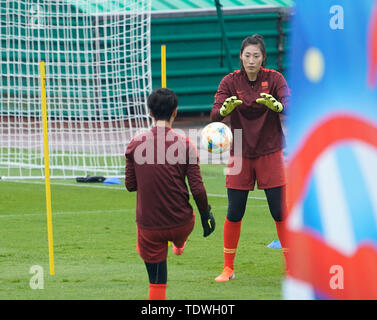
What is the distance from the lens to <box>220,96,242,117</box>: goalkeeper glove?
5.40 metres

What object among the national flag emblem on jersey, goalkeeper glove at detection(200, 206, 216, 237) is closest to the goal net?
goalkeeper glove at detection(200, 206, 216, 237)

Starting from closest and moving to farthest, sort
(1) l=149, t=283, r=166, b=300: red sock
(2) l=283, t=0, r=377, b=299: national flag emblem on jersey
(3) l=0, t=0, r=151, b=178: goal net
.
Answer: (2) l=283, t=0, r=377, b=299: national flag emblem on jersey, (1) l=149, t=283, r=166, b=300: red sock, (3) l=0, t=0, r=151, b=178: goal net

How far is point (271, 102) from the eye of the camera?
212 inches

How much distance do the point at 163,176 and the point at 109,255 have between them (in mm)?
2647

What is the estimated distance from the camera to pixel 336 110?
7.75 ft

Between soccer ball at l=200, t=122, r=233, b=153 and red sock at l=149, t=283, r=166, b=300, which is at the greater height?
soccer ball at l=200, t=122, r=233, b=153

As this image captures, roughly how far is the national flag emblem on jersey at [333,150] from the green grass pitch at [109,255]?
280 cm

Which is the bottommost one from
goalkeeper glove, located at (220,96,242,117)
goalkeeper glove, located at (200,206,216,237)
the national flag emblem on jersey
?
goalkeeper glove, located at (200,206,216,237)

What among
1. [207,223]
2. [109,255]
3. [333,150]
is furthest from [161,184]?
[109,255]

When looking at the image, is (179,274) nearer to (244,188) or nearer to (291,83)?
(244,188)

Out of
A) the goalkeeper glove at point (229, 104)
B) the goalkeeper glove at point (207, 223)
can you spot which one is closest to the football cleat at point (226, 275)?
the goalkeeper glove at point (229, 104)

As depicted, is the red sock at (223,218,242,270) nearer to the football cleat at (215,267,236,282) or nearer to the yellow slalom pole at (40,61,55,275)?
the football cleat at (215,267,236,282)

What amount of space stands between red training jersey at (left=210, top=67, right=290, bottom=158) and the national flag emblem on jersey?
3.22 m
